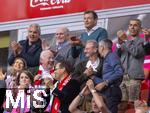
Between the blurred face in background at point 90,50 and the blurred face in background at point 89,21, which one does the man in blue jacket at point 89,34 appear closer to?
the blurred face in background at point 89,21

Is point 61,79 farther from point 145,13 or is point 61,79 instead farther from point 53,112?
point 145,13

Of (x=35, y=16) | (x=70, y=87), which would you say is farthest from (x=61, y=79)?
(x=35, y=16)

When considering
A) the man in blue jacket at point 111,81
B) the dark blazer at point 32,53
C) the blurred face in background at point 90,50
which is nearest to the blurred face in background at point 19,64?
the dark blazer at point 32,53

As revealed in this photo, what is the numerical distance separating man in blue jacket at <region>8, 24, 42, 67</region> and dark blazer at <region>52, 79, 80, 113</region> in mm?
1311

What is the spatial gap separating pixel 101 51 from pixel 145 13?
1.13m

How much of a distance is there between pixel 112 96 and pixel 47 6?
262 centimetres

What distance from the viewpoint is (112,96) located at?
9.46m

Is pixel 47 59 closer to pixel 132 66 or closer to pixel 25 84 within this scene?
pixel 25 84

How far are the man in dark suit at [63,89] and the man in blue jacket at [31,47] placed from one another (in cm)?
97

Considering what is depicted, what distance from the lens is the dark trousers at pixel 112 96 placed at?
9.42 m

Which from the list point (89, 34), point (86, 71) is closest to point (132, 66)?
point (86, 71)

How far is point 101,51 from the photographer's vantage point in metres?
9.74

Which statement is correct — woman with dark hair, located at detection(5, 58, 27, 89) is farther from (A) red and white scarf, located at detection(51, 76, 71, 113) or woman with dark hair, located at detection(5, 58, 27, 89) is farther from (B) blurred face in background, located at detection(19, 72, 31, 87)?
(A) red and white scarf, located at detection(51, 76, 71, 113)
